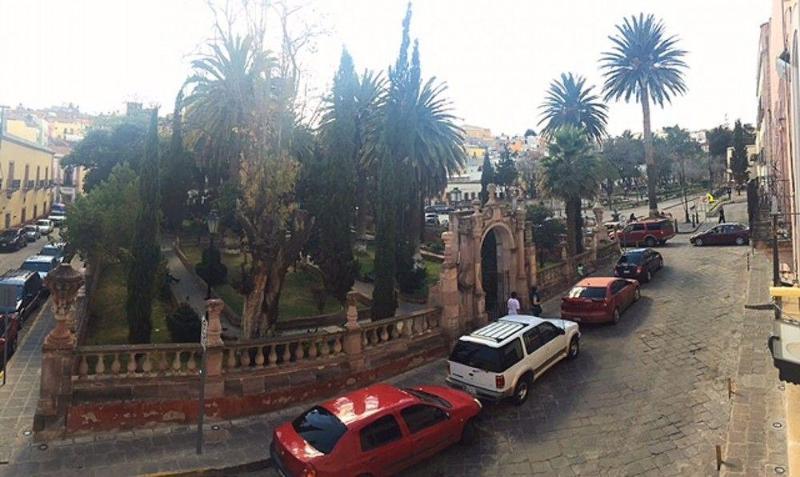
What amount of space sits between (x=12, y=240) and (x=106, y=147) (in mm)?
10482

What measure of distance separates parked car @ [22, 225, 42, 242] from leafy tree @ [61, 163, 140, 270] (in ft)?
82.2

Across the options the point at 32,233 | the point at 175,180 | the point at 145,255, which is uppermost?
the point at 175,180

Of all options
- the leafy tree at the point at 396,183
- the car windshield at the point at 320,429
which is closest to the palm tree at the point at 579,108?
the leafy tree at the point at 396,183

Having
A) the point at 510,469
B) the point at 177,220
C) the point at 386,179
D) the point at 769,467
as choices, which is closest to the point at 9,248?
the point at 177,220

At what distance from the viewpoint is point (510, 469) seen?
9.17 m

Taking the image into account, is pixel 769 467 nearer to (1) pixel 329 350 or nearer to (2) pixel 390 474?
(2) pixel 390 474

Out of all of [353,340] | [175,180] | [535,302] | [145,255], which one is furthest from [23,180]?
[535,302]

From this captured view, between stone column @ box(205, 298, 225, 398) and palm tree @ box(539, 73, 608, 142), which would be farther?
palm tree @ box(539, 73, 608, 142)

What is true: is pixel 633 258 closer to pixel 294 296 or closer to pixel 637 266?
pixel 637 266

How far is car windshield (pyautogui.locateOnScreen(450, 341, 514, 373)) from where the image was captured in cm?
1120

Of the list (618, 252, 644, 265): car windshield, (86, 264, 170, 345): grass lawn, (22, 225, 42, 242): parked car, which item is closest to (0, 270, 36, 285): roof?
(86, 264, 170, 345): grass lawn

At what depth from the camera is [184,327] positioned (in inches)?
643

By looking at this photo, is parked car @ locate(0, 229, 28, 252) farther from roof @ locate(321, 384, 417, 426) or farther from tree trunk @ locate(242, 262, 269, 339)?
roof @ locate(321, 384, 417, 426)

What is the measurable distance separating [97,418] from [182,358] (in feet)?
7.29
